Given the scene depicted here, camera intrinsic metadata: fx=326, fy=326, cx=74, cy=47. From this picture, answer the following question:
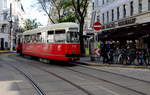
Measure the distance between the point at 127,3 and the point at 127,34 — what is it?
9.07 m

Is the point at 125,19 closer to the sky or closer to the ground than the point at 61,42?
closer to the sky

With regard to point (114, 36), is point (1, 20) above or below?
above

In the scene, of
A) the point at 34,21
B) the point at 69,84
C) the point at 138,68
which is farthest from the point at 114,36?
the point at 34,21

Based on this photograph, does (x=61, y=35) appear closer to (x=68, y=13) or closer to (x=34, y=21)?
(x=68, y=13)

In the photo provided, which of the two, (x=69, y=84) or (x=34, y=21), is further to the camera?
(x=34, y=21)

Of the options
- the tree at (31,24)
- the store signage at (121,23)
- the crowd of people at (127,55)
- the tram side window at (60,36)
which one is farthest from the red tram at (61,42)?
the tree at (31,24)

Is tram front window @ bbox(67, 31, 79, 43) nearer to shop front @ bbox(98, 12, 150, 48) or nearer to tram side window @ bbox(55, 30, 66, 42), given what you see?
tram side window @ bbox(55, 30, 66, 42)

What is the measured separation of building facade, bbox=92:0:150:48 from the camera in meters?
30.2

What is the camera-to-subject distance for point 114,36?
3325cm

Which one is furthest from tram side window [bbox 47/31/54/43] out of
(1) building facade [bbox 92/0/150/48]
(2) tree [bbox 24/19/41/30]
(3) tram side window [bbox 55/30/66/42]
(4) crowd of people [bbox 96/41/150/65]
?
(2) tree [bbox 24/19/41/30]

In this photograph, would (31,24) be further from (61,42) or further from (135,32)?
(61,42)

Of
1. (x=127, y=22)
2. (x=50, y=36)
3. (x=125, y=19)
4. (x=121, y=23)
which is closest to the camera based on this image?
(x=50, y=36)

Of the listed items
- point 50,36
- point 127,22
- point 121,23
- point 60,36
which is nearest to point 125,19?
point 127,22

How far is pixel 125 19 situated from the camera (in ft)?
123
